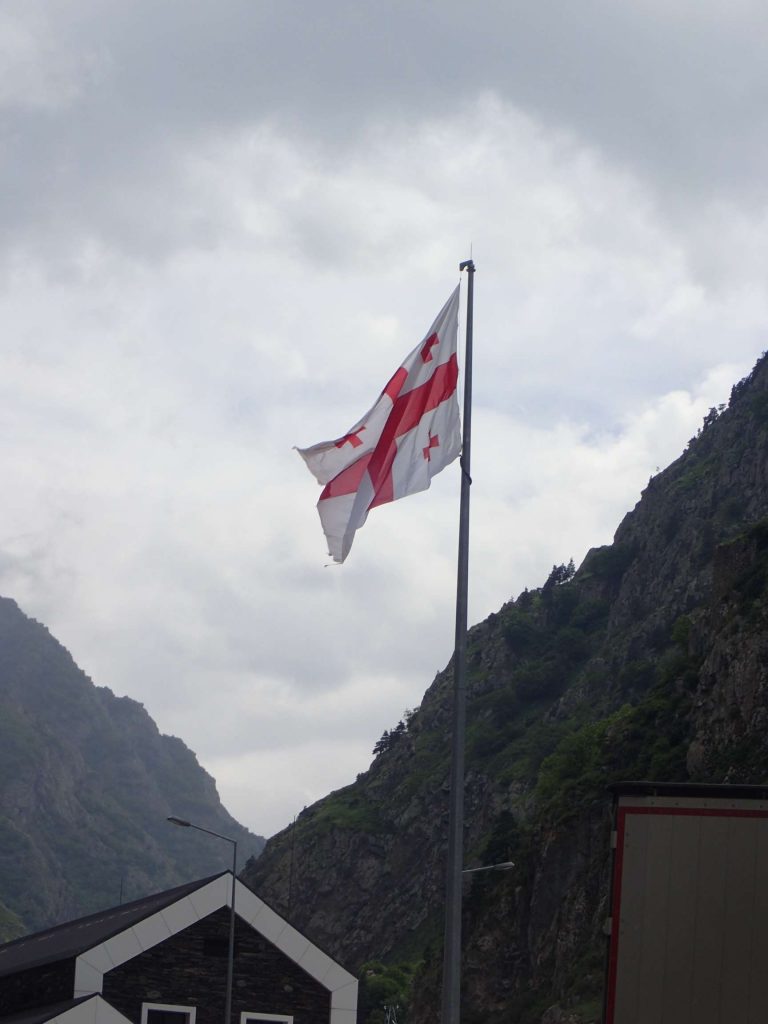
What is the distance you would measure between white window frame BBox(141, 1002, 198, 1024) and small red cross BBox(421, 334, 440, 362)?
1186 inches

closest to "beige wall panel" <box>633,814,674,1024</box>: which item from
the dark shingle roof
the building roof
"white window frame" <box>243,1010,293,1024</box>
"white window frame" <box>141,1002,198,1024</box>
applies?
the building roof

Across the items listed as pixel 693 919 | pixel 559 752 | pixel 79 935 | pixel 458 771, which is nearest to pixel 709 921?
pixel 693 919

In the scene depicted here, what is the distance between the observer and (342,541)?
2194cm

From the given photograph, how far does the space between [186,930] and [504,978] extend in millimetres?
52405

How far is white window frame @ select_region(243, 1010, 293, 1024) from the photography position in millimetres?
46969

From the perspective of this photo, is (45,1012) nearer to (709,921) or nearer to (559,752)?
(709,921)

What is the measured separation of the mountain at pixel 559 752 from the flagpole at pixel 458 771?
166ft

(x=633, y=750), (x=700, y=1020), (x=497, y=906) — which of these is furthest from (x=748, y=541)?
(x=700, y=1020)

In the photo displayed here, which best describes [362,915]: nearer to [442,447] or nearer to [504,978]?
[504,978]

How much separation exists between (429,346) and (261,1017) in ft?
102

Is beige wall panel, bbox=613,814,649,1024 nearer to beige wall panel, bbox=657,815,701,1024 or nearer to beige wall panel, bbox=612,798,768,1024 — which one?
beige wall panel, bbox=612,798,768,1024

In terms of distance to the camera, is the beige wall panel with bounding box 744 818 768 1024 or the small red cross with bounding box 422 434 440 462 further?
the small red cross with bounding box 422 434 440 462

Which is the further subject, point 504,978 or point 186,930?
point 504,978

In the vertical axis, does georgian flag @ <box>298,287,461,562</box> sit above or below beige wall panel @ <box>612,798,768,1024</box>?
above
